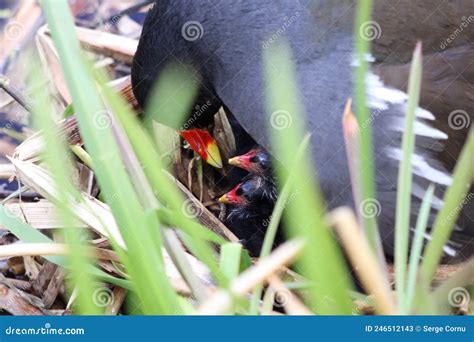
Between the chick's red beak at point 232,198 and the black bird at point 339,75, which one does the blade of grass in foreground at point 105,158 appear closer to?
the black bird at point 339,75

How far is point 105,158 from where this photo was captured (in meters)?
1.22

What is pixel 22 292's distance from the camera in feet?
7.99

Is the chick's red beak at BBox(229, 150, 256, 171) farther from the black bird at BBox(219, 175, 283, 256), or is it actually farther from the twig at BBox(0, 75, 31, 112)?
the twig at BBox(0, 75, 31, 112)

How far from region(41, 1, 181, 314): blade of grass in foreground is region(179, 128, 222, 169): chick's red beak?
67.6 inches

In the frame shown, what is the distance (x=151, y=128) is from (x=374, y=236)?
5.58 feet

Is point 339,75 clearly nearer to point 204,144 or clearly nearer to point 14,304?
point 204,144

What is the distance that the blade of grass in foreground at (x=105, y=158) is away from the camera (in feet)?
3.98

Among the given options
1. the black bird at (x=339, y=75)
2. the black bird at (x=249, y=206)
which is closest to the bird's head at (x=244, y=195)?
the black bird at (x=249, y=206)

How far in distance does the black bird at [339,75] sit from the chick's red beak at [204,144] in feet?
1.20

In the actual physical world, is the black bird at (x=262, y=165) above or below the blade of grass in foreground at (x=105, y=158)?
above

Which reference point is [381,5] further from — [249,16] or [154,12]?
[154,12]

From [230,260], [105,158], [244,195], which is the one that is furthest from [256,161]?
[105,158]

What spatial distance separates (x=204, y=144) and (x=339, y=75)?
808 millimetres
